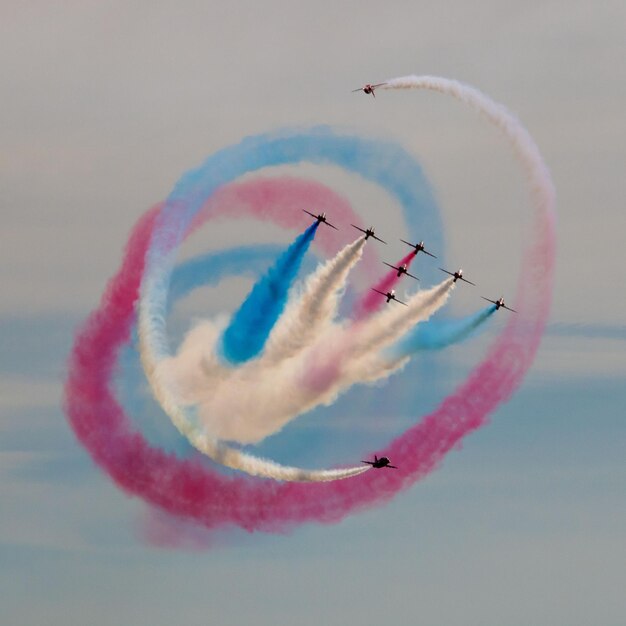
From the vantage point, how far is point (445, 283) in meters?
174

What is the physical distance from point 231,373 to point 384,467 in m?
8.80

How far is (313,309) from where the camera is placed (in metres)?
173

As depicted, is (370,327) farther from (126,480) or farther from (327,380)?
(126,480)

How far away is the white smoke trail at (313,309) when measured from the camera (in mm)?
172000

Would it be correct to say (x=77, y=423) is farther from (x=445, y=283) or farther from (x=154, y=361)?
(x=445, y=283)

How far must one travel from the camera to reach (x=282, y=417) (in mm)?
175125

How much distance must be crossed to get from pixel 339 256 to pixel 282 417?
28.8ft

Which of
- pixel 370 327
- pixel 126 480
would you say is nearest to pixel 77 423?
pixel 126 480

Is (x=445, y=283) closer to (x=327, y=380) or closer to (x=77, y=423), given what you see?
(x=327, y=380)

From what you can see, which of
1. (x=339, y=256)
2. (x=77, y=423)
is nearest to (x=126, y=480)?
(x=77, y=423)

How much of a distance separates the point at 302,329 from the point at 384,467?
812 centimetres

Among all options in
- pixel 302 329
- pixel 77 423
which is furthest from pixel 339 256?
pixel 77 423

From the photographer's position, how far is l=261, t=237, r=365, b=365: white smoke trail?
172000 millimetres

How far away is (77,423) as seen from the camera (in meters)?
177
